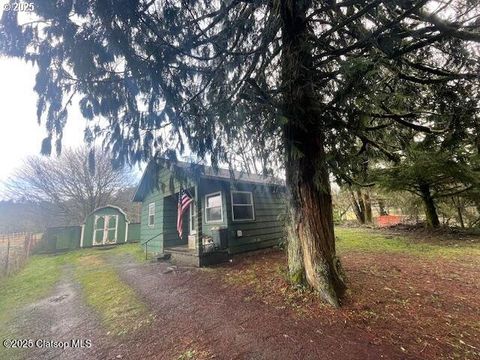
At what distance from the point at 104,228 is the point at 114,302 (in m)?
13.2

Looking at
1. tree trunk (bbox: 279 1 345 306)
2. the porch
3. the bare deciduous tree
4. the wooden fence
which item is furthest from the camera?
the bare deciduous tree

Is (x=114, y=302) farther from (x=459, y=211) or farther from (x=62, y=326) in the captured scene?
(x=459, y=211)

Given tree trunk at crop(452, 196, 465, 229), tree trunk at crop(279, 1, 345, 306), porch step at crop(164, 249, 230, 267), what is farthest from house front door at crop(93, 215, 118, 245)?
tree trunk at crop(452, 196, 465, 229)

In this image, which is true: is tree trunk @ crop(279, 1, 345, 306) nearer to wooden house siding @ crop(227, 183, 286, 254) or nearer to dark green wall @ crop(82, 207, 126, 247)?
wooden house siding @ crop(227, 183, 286, 254)

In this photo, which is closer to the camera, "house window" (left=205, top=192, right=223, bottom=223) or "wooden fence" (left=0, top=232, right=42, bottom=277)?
"wooden fence" (left=0, top=232, right=42, bottom=277)

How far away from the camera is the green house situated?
25.3 ft

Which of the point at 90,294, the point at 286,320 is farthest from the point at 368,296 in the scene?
the point at 90,294

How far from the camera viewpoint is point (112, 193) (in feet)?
70.4

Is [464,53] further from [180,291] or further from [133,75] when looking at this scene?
[180,291]

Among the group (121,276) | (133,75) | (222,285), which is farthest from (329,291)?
(121,276)

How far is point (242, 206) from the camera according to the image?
352 inches

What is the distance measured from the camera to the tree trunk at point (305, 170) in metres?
3.62

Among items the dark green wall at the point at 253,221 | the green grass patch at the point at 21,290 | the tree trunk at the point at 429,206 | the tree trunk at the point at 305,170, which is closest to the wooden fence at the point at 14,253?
the green grass patch at the point at 21,290

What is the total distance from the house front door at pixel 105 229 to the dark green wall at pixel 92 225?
0.70ft
